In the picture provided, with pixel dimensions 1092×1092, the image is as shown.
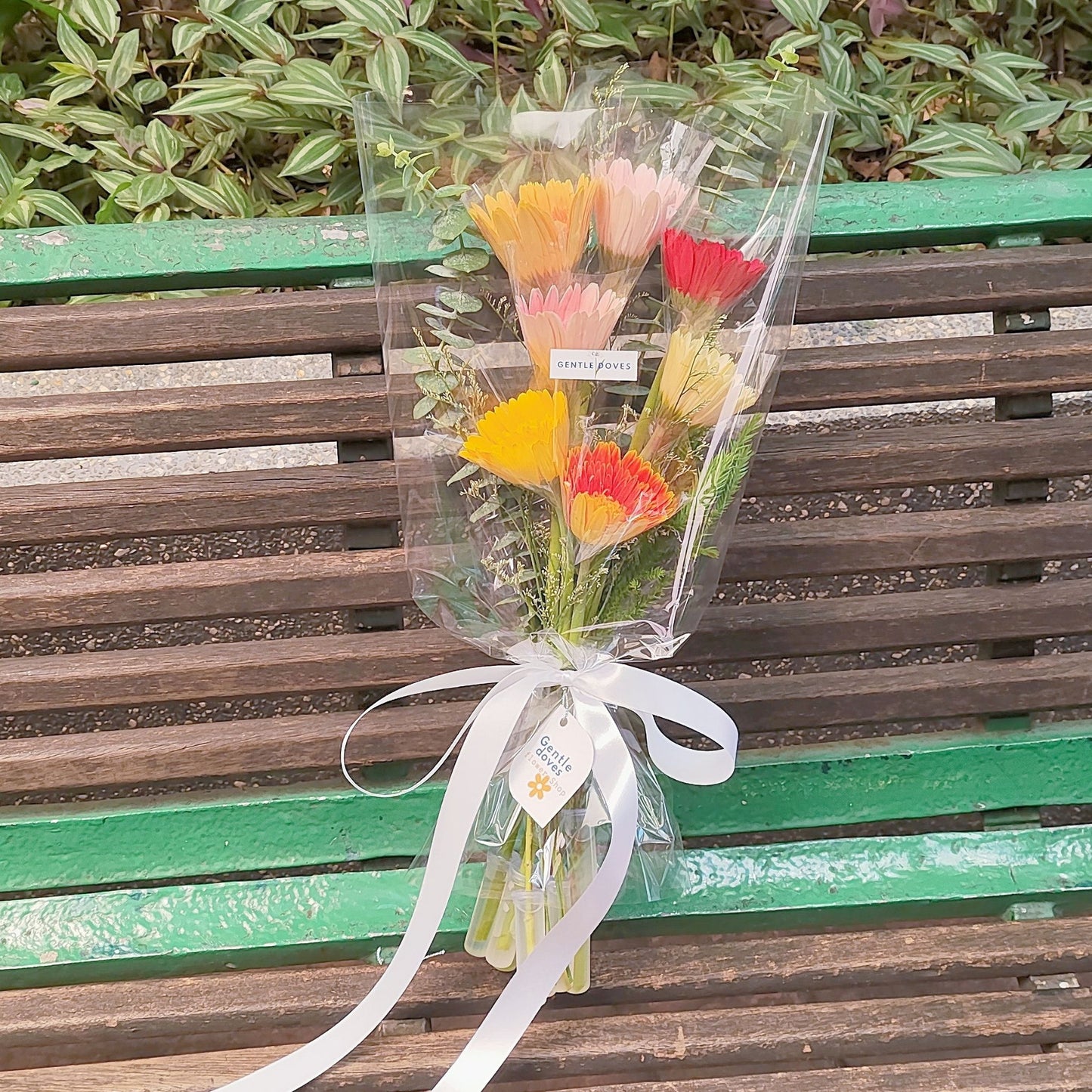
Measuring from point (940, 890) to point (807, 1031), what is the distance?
18 centimetres

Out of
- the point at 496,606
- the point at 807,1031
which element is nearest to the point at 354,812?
the point at 496,606

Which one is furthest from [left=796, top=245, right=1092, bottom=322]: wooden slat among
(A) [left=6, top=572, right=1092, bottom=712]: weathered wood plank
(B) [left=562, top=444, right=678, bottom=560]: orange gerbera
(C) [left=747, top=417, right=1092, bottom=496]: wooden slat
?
(B) [left=562, top=444, right=678, bottom=560]: orange gerbera

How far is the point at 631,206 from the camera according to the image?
598 mm

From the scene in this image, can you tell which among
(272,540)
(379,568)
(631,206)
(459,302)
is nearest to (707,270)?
(631,206)

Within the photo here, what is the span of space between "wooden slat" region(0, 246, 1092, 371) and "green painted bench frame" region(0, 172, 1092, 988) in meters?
0.03

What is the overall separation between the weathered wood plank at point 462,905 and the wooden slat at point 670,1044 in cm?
8

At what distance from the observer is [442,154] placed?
0.64 metres

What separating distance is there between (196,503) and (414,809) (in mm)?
340

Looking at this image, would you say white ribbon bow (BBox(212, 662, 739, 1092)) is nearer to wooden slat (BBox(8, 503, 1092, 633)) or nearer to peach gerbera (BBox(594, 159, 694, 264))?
wooden slat (BBox(8, 503, 1092, 633))

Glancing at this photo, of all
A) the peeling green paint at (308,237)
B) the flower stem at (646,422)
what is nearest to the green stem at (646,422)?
the flower stem at (646,422)

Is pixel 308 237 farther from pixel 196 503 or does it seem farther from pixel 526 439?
pixel 526 439

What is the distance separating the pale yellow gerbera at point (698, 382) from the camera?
0.59 metres

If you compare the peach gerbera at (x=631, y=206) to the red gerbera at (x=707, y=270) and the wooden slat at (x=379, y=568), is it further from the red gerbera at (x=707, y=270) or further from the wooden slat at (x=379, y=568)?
the wooden slat at (x=379, y=568)

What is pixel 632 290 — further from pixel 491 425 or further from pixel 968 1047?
pixel 968 1047
